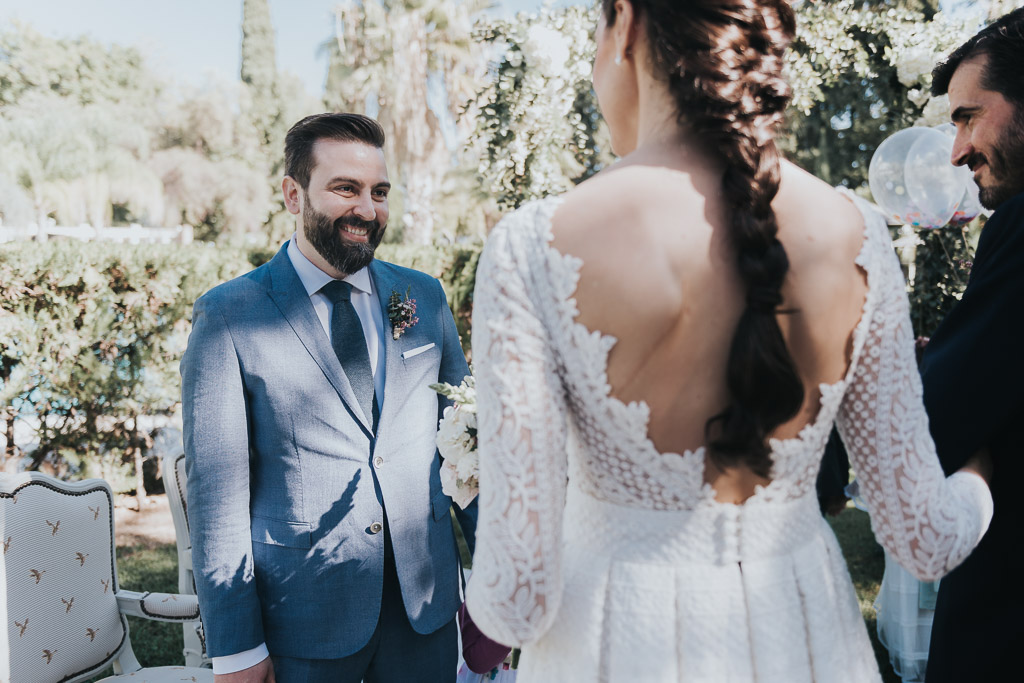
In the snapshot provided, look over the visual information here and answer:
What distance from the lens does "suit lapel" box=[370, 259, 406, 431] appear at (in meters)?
2.15

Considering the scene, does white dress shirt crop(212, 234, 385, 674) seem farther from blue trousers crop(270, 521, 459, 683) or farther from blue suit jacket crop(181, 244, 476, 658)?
blue trousers crop(270, 521, 459, 683)

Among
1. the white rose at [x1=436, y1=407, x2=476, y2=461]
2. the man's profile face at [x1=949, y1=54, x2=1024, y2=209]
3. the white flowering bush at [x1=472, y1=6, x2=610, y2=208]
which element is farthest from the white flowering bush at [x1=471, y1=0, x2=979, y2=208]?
the white rose at [x1=436, y1=407, x2=476, y2=461]

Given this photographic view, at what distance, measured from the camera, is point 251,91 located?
128ft

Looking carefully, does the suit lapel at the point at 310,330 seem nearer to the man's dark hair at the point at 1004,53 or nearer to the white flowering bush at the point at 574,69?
the man's dark hair at the point at 1004,53

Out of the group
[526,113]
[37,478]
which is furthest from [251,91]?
[37,478]

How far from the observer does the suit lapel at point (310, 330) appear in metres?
2.05

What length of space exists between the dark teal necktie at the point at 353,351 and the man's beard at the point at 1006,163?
1806mm

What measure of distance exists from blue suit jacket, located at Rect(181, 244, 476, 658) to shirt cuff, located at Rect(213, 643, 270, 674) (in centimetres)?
2

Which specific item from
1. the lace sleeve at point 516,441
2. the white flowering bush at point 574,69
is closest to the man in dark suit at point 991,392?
the lace sleeve at point 516,441

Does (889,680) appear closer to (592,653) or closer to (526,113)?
(592,653)

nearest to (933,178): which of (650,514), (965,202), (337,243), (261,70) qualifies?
(965,202)

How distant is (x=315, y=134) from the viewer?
2.35 meters

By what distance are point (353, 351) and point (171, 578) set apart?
4.25 m

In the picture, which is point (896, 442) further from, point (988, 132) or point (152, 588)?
point (152, 588)
